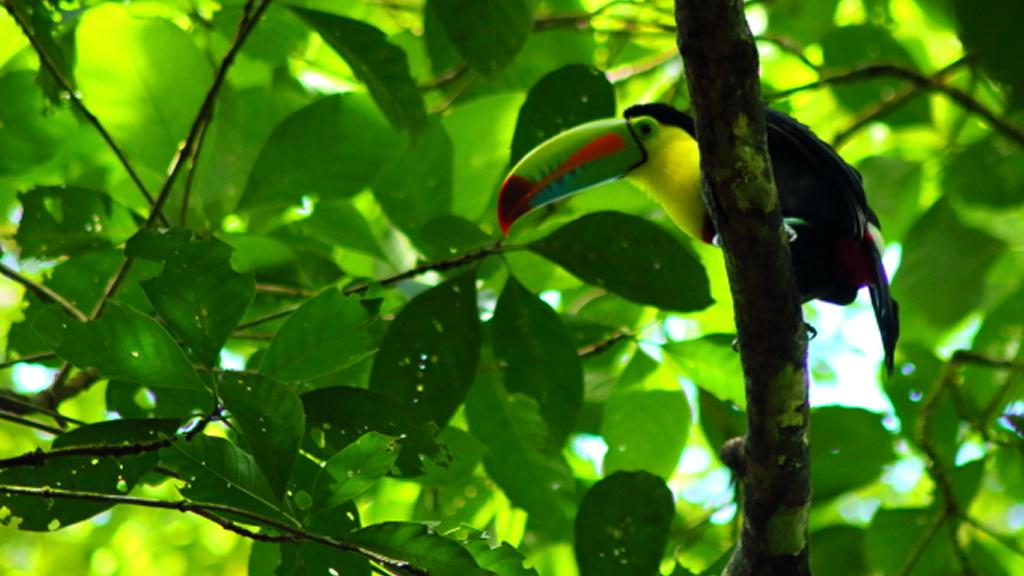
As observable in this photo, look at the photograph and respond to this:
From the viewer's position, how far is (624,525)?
A: 6.66 ft

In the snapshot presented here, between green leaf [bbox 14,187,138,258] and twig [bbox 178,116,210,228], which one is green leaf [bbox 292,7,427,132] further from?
green leaf [bbox 14,187,138,258]

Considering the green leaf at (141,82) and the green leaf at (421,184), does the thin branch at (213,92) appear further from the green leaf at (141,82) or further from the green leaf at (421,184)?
the green leaf at (421,184)

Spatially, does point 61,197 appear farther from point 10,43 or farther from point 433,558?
point 433,558

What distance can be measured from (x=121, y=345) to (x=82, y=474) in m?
0.22

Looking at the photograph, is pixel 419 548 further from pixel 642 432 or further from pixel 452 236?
pixel 642 432

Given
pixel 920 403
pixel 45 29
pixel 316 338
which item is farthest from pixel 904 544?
pixel 45 29

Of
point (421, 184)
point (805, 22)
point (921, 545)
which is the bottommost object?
point (921, 545)

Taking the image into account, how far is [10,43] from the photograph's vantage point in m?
2.66

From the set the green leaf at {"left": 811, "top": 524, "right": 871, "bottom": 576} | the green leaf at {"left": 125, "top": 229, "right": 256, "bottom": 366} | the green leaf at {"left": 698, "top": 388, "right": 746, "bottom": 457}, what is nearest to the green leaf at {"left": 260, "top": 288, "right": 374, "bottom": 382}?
the green leaf at {"left": 125, "top": 229, "right": 256, "bottom": 366}

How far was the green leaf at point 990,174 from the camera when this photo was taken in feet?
10.7

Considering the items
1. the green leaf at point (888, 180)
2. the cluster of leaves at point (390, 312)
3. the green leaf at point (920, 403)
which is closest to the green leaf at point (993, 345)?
the cluster of leaves at point (390, 312)

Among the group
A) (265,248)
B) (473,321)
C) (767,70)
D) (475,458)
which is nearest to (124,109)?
(265,248)

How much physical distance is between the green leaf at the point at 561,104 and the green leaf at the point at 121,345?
107 cm

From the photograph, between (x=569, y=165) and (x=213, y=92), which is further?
(x=569, y=165)
